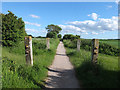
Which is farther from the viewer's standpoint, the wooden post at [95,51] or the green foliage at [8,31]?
the green foliage at [8,31]

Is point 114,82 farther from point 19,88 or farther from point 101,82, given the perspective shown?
point 19,88

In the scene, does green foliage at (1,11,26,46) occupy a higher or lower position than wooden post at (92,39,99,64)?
higher

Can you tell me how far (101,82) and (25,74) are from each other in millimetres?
3017

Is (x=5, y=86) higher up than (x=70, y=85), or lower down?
higher up

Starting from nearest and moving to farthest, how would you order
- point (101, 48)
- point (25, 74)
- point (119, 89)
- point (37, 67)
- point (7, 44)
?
1. point (119, 89)
2. point (25, 74)
3. point (37, 67)
4. point (7, 44)
5. point (101, 48)

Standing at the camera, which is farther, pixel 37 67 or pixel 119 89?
pixel 37 67

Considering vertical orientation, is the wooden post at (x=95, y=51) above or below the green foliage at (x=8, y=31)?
below

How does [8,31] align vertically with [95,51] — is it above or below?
above

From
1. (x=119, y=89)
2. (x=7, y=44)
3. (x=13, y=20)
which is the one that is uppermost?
(x=13, y=20)

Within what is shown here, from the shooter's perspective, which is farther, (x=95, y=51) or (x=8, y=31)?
(x=8, y=31)

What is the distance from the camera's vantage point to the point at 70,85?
351cm

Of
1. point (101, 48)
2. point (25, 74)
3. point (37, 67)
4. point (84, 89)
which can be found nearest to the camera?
point (84, 89)

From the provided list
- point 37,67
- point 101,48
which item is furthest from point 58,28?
point 37,67

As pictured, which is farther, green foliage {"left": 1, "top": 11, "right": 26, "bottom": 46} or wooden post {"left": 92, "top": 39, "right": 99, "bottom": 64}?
green foliage {"left": 1, "top": 11, "right": 26, "bottom": 46}
